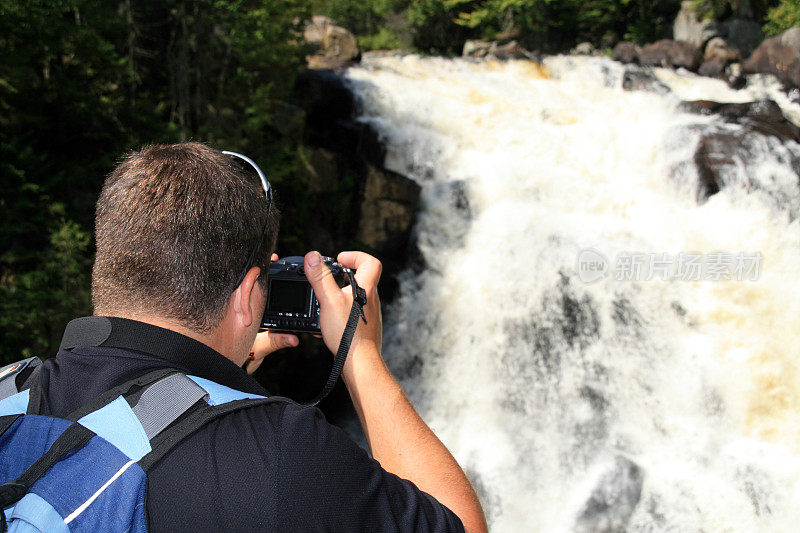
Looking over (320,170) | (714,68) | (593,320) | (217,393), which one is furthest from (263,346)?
(714,68)

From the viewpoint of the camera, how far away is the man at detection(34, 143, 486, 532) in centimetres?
85

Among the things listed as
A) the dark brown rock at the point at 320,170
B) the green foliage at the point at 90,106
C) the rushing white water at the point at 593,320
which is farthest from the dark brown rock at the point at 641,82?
the green foliage at the point at 90,106

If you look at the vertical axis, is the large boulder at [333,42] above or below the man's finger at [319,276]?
above

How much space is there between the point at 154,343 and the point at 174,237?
0.21m

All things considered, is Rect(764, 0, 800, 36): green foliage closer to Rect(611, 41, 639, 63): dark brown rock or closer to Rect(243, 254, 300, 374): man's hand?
Rect(611, 41, 639, 63): dark brown rock

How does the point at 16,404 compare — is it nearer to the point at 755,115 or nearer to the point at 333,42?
the point at 755,115

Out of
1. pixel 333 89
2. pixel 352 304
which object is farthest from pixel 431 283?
pixel 352 304

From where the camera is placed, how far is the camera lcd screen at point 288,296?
1550 mm

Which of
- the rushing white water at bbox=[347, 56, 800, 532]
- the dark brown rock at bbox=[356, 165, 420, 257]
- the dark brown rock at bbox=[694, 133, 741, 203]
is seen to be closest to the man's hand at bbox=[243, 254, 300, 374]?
the rushing white water at bbox=[347, 56, 800, 532]

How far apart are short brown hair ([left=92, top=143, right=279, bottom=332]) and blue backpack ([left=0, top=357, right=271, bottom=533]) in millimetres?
206

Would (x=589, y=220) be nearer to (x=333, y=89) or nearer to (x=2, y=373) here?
(x=333, y=89)

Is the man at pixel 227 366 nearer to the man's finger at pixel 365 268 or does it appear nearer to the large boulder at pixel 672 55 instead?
the man's finger at pixel 365 268

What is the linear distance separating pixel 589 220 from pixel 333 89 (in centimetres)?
573

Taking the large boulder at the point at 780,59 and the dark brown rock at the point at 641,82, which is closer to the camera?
the dark brown rock at the point at 641,82
